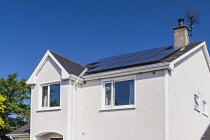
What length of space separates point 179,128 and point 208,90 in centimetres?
687

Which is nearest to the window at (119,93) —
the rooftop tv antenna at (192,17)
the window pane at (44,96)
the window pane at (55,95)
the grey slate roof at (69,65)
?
the grey slate roof at (69,65)

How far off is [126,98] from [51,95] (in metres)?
4.94

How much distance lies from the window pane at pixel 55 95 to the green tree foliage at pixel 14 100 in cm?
1723

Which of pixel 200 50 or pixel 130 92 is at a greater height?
pixel 200 50

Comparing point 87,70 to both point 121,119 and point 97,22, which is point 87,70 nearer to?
point 121,119

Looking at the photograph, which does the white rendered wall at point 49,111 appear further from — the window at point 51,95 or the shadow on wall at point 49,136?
the window at point 51,95

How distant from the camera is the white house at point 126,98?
45.4 ft

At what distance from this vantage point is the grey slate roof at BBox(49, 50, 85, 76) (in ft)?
54.9

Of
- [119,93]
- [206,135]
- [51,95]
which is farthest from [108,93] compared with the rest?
[206,135]

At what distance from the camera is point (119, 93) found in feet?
50.3

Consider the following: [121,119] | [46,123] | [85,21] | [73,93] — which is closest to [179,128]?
[121,119]

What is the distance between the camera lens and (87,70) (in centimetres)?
1817

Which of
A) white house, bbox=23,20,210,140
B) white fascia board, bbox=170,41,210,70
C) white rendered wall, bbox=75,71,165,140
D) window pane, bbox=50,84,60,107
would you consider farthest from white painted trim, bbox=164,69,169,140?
window pane, bbox=50,84,60,107

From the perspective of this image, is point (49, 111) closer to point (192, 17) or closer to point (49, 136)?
point (49, 136)
